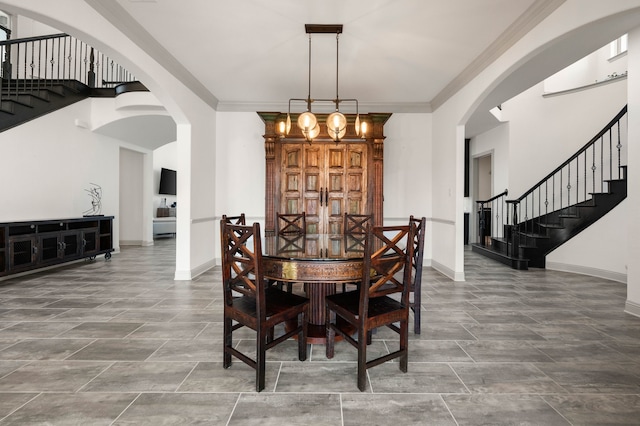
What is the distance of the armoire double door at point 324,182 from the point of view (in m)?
4.88

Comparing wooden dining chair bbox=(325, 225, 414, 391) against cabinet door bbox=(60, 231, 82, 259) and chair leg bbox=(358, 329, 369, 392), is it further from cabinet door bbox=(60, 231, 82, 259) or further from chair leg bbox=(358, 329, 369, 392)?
cabinet door bbox=(60, 231, 82, 259)

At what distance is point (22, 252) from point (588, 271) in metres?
8.37

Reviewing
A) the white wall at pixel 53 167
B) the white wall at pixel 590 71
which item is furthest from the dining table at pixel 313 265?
the white wall at pixel 590 71

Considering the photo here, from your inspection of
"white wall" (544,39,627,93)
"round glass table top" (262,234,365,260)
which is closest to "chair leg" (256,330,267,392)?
"round glass table top" (262,234,365,260)

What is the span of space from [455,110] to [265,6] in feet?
9.88

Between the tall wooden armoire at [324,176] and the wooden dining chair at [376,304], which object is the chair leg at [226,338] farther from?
the tall wooden armoire at [324,176]

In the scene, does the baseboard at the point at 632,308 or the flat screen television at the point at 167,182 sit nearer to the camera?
the baseboard at the point at 632,308

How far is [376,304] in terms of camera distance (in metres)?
1.98

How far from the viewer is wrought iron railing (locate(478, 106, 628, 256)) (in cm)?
479

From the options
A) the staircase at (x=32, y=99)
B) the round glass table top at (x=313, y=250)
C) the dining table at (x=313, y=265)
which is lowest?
the dining table at (x=313, y=265)

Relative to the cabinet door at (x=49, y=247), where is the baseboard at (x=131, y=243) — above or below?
below

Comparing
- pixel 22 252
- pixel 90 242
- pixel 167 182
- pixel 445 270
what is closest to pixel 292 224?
pixel 445 270

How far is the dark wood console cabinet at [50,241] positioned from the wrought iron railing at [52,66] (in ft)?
6.44

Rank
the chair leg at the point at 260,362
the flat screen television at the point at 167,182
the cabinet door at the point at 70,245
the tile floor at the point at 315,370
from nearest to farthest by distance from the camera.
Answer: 1. the tile floor at the point at 315,370
2. the chair leg at the point at 260,362
3. the cabinet door at the point at 70,245
4. the flat screen television at the point at 167,182
